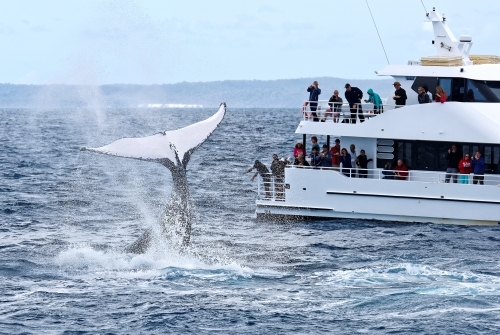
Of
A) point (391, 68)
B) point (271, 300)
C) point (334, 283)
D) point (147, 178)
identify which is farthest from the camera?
point (147, 178)

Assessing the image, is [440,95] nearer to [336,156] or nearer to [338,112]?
[338,112]

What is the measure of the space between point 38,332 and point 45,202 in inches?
729

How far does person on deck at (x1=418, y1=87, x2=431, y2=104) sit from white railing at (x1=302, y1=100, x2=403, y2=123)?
1.00 meters

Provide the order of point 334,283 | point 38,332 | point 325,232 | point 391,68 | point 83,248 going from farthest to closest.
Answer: point 391,68
point 325,232
point 83,248
point 334,283
point 38,332

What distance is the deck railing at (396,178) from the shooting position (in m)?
29.1

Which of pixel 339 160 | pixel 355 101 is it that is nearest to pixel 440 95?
pixel 355 101

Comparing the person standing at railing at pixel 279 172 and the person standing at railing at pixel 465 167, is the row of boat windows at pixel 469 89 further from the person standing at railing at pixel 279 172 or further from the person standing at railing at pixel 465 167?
the person standing at railing at pixel 279 172

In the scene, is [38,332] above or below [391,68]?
below

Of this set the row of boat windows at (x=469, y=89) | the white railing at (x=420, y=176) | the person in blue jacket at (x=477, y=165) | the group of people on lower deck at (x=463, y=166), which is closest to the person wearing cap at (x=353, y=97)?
the white railing at (x=420, y=176)

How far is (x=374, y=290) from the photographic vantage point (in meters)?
20.9

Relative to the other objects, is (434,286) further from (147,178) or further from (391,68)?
(147,178)

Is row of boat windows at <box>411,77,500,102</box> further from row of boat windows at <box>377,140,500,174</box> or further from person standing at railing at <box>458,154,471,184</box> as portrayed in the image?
person standing at railing at <box>458,154,471,184</box>

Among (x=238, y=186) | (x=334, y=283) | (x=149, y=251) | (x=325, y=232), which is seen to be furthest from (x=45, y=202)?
(x=334, y=283)

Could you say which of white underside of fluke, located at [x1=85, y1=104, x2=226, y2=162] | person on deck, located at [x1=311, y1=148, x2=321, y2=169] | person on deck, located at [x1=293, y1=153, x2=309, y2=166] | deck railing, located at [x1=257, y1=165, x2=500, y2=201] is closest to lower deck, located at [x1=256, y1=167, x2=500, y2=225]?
deck railing, located at [x1=257, y1=165, x2=500, y2=201]
